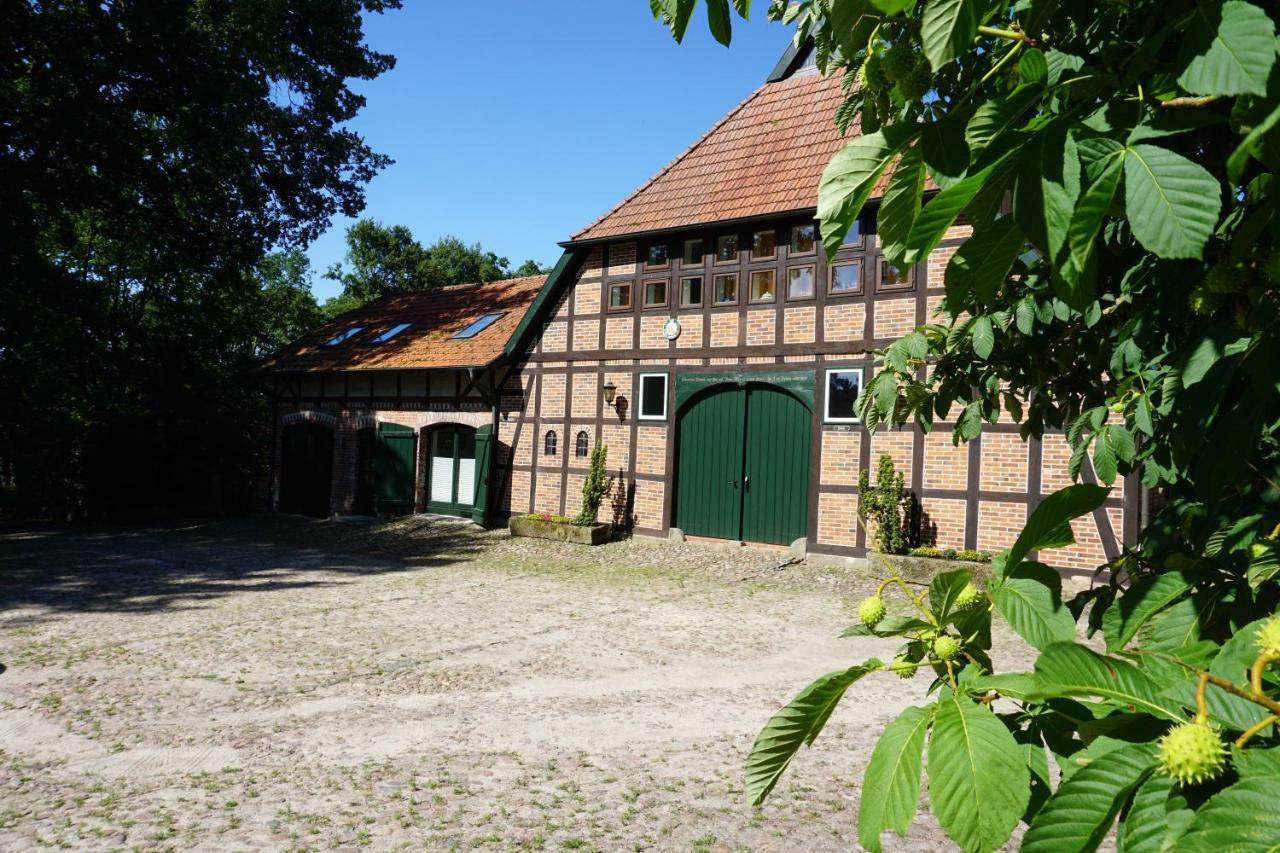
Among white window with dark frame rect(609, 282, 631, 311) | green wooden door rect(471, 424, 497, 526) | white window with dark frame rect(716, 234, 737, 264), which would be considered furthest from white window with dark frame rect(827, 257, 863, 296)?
green wooden door rect(471, 424, 497, 526)

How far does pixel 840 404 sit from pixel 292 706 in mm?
8225

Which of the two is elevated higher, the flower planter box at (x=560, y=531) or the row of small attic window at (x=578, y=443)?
the row of small attic window at (x=578, y=443)

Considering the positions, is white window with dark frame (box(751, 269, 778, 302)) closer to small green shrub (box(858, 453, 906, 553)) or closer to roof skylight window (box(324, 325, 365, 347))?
small green shrub (box(858, 453, 906, 553))

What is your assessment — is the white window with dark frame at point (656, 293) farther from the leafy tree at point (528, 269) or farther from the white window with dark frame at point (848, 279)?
the leafy tree at point (528, 269)

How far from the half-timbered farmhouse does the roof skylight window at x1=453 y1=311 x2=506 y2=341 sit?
5 centimetres

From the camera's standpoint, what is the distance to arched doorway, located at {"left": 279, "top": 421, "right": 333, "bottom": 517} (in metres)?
17.6

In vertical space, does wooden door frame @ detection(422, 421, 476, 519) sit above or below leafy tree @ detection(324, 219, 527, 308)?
below

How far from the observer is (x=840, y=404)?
11.5m

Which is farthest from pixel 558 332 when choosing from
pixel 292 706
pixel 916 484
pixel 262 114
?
pixel 292 706

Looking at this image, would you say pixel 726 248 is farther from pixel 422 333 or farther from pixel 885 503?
pixel 422 333

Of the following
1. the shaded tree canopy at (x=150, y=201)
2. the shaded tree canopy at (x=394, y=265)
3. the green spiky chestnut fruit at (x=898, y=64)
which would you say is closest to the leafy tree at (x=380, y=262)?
the shaded tree canopy at (x=394, y=265)

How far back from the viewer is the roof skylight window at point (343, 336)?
1858cm

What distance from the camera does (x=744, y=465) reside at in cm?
1248

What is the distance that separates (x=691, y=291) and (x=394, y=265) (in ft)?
108
